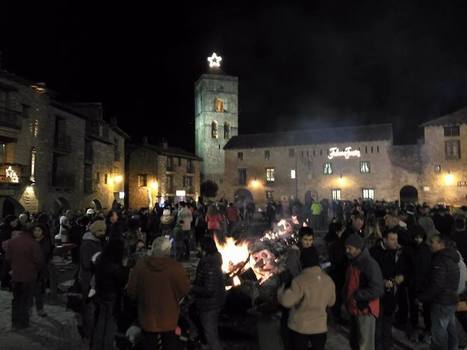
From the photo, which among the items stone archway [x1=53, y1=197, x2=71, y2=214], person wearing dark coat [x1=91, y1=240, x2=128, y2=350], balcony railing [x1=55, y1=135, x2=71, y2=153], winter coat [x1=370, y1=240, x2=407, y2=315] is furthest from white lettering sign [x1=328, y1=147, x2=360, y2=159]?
person wearing dark coat [x1=91, y1=240, x2=128, y2=350]

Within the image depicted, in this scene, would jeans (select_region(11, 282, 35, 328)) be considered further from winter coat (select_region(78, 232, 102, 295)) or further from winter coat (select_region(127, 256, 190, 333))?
winter coat (select_region(127, 256, 190, 333))

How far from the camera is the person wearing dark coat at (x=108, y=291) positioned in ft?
17.3

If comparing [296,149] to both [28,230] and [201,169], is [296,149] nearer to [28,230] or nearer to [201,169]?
[201,169]

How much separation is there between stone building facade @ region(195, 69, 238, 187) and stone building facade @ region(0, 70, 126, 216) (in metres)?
23.1

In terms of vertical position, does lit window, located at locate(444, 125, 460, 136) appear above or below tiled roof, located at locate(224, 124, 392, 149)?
below

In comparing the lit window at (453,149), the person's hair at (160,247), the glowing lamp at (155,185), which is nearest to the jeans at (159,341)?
the person's hair at (160,247)

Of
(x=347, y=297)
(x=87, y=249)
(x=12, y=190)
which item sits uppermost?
(x=12, y=190)

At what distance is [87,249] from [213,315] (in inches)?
98.0

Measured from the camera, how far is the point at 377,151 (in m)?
41.0

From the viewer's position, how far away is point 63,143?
1158 inches

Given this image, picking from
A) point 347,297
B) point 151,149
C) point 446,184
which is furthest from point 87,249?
point 151,149

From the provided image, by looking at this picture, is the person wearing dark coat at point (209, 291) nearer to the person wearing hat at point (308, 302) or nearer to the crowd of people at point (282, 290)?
the crowd of people at point (282, 290)

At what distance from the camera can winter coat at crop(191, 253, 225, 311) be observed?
533 cm

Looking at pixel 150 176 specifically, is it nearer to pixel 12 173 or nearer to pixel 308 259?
pixel 12 173
